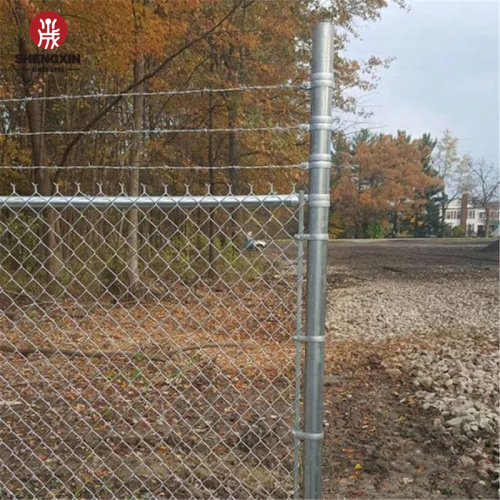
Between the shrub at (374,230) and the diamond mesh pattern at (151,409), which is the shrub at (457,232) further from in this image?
the diamond mesh pattern at (151,409)

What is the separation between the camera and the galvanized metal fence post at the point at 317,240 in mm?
1582

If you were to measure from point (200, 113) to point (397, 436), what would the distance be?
995 centimetres

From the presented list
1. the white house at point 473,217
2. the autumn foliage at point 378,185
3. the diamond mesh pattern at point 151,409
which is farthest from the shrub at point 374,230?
the diamond mesh pattern at point 151,409

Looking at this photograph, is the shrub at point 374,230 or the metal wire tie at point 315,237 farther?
the shrub at point 374,230

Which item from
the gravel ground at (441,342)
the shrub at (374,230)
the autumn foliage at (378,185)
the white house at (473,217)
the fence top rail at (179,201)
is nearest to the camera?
the fence top rail at (179,201)

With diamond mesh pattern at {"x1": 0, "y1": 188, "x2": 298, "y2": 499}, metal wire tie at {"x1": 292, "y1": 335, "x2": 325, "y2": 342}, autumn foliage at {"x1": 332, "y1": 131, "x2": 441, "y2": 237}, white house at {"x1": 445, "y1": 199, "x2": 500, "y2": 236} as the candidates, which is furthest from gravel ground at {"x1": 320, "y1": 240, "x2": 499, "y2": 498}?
white house at {"x1": 445, "y1": 199, "x2": 500, "y2": 236}

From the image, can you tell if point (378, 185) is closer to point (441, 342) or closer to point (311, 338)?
point (441, 342)

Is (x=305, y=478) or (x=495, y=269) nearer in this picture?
(x=305, y=478)

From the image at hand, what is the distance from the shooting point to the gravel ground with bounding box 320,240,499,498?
3.38 m

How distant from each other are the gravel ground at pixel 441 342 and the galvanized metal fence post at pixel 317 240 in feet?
4.90

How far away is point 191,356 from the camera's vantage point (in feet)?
17.1

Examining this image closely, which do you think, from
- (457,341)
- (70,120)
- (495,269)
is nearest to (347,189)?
(495,269)

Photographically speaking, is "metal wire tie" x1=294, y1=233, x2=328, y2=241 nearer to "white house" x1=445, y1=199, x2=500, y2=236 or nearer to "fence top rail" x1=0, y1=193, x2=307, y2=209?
"fence top rail" x1=0, y1=193, x2=307, y2=209

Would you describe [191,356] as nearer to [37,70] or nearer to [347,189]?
[37,70]
